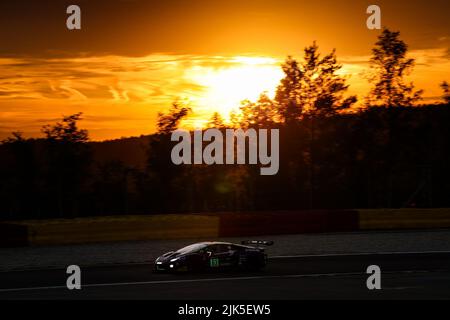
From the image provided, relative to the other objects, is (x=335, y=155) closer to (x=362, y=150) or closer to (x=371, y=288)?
(x=362, y=150)

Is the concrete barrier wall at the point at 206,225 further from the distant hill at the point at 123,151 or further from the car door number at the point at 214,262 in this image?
the distant hill at the point at 123,151

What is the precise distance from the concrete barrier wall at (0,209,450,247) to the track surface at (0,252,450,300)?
5740 millimetres

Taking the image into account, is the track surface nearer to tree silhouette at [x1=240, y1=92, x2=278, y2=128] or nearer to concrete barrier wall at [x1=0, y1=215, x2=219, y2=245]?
concrete barrier wall at [x1=0, y1=215, x2=219, y2=245]

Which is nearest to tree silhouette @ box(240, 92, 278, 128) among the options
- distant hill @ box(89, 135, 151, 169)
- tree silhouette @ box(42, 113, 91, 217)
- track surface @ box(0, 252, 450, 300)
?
tree silhouette @ box(42, 113, 91, 217)

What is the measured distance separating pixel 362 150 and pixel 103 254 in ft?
89.8

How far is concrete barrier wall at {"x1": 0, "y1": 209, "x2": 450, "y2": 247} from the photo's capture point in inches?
963

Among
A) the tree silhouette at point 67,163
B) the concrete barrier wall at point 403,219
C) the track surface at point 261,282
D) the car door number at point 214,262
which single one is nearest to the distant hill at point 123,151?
the tree silhouette at point 67,163

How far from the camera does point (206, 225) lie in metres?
27.0

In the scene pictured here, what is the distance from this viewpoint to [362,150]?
153 ft

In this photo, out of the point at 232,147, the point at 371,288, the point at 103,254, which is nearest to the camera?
the point at 371,288

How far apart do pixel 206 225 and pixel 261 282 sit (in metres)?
10.3
